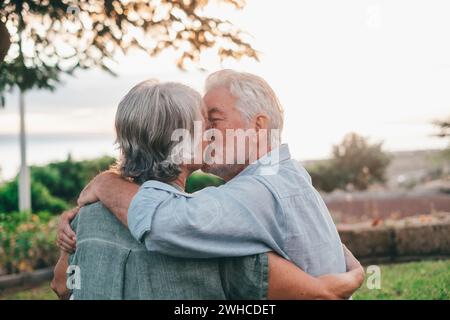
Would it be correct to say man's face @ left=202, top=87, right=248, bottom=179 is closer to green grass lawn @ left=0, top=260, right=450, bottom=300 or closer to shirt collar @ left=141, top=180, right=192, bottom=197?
shirt collar @ left=141, top=180, right=192, bottom=197

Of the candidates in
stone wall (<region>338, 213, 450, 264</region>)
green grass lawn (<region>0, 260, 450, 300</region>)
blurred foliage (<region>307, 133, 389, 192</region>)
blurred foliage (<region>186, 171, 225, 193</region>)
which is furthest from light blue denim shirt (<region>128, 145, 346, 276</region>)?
blurred foliage (<region>307, 133, 389, 192</region>)

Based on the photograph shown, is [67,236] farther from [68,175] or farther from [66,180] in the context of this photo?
[68,175]

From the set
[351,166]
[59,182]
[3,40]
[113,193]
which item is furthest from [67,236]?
[351,166]

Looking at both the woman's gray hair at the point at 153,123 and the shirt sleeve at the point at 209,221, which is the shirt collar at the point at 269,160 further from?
the woman's gray hair at the point at 153,123

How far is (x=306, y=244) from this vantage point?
2.28m

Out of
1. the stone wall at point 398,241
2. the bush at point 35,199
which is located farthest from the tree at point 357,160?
the stone wall at point 398,241

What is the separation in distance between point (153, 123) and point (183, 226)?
371 millimetres

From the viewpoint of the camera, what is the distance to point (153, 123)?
2.16 meters

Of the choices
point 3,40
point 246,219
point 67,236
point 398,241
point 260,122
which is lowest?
point 398,241

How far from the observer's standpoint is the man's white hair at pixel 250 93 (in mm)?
2480

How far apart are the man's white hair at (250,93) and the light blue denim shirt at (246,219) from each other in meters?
0.18

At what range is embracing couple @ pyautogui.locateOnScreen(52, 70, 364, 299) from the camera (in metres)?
2.06

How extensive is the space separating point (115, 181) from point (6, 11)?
118 inches

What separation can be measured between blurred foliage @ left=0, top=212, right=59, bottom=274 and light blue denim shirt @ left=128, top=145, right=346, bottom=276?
16.6 ft
